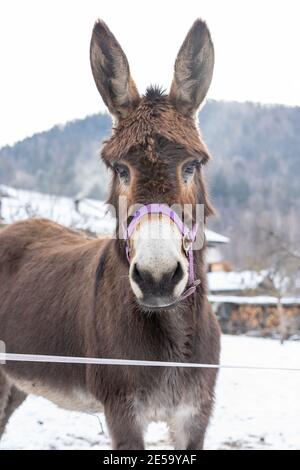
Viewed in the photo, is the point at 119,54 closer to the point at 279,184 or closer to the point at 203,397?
the point at 203,397

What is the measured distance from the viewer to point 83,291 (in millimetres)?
2900

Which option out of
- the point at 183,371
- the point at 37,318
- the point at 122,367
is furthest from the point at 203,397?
the point at 37,318

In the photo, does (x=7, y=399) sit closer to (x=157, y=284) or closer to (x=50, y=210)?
(x=157, y=284)

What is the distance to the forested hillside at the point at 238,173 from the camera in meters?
21.1

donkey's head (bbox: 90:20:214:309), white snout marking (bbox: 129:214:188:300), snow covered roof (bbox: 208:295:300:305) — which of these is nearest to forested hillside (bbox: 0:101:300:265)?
snow covered roof (bbox: 208:295:300:305)

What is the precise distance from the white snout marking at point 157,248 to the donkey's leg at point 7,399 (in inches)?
90.0

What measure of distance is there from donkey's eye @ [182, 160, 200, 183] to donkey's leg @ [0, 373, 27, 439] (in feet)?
7.82

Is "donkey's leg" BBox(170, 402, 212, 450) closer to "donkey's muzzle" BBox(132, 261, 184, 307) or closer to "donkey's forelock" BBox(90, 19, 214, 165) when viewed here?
"donkey's muzzle" BBox(132, 261, 184, 307)

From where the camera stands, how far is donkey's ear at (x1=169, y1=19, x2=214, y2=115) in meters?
2.44

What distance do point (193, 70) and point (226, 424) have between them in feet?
15.2

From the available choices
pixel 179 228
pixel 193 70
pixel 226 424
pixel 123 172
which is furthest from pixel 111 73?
pixel 226 424

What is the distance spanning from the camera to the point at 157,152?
217 cm
